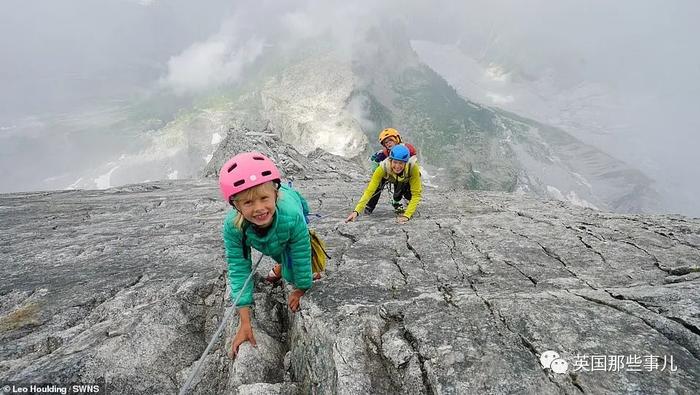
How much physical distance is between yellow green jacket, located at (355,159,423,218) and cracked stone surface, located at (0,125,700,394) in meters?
0.63

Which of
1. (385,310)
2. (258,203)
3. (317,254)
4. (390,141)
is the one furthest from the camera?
(390,141)

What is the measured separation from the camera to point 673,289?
261 inches

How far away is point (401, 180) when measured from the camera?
1267 cm

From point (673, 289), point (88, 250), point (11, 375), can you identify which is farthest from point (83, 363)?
point (673, 289)

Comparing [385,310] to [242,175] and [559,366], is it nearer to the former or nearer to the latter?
[559,366]

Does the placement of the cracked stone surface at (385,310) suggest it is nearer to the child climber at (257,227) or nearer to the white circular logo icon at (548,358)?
the white circular logo icon at (548,358)

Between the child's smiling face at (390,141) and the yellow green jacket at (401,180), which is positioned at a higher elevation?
the child's smiling face at (390,141)

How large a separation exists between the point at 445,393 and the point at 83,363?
530 centimetres

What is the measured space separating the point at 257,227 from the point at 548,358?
4.70 metres

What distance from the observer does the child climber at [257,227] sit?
16.5 ft

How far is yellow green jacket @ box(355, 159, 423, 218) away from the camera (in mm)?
12180

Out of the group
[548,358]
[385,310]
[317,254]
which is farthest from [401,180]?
[548,358]

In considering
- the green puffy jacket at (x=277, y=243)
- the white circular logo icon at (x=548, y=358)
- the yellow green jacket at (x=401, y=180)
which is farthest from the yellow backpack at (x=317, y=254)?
the yellow green jacket at (x=401, y=180)

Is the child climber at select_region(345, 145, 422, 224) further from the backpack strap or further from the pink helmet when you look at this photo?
the pink helmet
